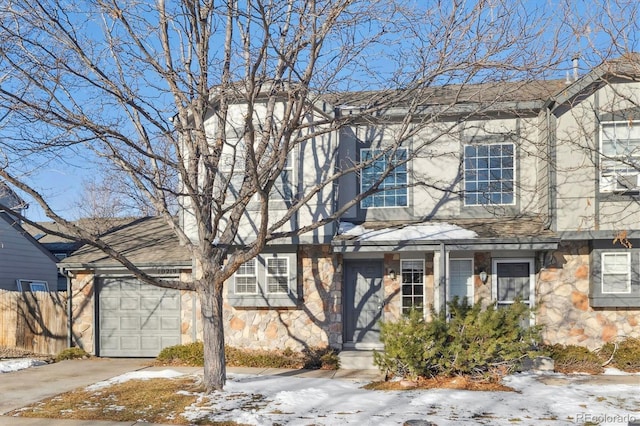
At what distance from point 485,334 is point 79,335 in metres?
9.90

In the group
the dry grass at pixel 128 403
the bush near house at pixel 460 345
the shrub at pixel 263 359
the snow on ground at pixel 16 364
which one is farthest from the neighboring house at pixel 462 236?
the dry grass at pixel 128 403

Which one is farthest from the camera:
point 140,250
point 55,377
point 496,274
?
point 140,250

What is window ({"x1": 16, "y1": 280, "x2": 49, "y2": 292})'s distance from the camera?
19706 mm

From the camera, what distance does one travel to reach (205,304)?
9008mm

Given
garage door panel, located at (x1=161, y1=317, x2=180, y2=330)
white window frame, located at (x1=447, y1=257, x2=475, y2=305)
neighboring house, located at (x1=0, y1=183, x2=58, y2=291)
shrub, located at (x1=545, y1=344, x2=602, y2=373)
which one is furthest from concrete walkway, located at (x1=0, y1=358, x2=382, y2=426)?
neighboring house, located at (x1=0, y1=183, x2=58, y2=291)

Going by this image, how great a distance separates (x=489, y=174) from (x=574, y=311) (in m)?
3.51

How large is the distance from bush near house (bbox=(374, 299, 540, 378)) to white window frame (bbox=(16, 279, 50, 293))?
15725 millimetres

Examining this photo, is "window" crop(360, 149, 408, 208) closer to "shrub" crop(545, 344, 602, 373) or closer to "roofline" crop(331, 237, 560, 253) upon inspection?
"roofline" crop(331, 237, 560, 253)

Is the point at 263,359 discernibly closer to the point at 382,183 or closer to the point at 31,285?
the point at 382,183

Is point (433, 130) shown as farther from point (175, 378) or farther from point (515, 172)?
point (175, 378)

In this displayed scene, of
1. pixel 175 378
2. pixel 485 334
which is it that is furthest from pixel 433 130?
pixel 175 378

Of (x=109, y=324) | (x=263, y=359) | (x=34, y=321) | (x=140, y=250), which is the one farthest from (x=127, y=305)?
(x=263, y=359)

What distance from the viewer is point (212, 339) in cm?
896

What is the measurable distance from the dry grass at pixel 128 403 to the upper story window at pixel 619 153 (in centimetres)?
872
